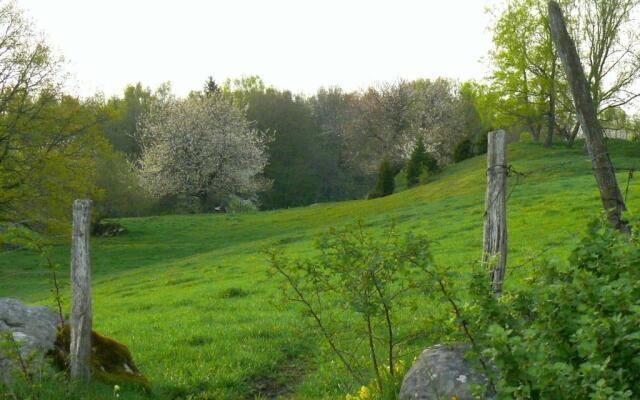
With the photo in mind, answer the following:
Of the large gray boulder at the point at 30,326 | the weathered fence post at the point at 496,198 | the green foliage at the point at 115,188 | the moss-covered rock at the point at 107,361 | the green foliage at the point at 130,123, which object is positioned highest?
the green foliage at the point at 130,123

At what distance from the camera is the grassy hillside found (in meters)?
10.0

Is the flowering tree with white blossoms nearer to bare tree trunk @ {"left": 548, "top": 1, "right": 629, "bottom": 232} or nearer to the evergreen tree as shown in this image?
the evergreen tree

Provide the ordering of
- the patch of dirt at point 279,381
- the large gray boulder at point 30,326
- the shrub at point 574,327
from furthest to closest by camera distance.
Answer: the patch of dirt at point 279,381, the large gray boulder at point 30,326, the shrub at point 574,327

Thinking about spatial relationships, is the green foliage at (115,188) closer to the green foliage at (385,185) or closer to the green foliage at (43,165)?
the green foliage at (43,165)

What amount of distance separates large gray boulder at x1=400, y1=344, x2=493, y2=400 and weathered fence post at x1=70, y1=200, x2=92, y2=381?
13.4 ft

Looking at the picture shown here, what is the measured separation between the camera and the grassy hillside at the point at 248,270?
10.0 metres

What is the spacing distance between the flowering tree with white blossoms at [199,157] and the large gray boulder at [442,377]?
58.6 meters

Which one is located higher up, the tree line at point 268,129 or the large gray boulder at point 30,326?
the tree line at point 268,129

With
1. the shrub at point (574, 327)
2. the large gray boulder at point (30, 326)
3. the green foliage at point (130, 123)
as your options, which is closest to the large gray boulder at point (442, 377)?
the shrub at point (574, 327)

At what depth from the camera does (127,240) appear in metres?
44.3

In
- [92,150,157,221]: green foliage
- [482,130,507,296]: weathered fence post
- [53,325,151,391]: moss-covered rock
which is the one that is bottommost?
[53,325,151,391]: moss-covered rock

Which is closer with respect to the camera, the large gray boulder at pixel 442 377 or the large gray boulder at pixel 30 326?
the large gray boulder at pixel 442 377

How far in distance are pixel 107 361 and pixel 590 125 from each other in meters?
7.09

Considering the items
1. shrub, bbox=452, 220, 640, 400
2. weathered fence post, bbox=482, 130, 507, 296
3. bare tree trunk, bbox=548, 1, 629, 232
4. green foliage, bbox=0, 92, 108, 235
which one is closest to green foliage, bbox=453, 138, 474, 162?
green foliage, bbox=0, 92, 108, 235
